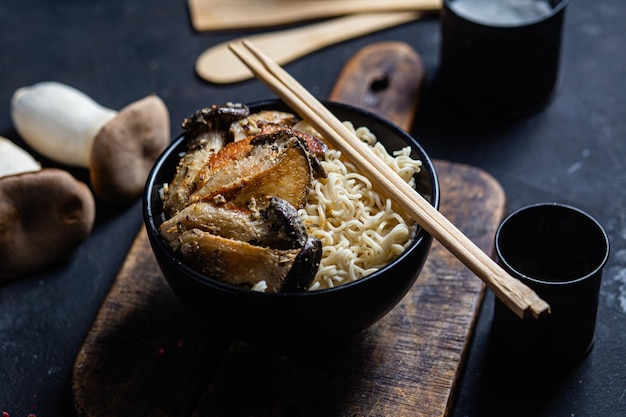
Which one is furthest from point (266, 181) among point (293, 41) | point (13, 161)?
point (293, 41)

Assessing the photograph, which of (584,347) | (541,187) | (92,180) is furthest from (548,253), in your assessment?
(92,180)

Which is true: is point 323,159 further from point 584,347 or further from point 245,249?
point 584,347

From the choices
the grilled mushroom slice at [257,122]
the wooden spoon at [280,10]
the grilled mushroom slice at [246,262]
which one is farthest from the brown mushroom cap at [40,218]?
the wooden spoon at [280,10]

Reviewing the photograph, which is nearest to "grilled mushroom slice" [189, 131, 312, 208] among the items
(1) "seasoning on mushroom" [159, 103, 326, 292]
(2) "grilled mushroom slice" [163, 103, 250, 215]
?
(1) "seasoning on mushroom" [159, 103, 326, 292]

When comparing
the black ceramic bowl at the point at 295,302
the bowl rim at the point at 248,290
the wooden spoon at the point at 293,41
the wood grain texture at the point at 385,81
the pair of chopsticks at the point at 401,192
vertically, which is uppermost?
the pair of chopsticks at the point at 401,192

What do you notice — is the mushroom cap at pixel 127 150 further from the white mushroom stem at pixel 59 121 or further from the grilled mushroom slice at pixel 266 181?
the grilled mushroom slice at pixel 266 181

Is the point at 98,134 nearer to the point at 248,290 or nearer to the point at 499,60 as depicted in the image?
the point at 248,290
